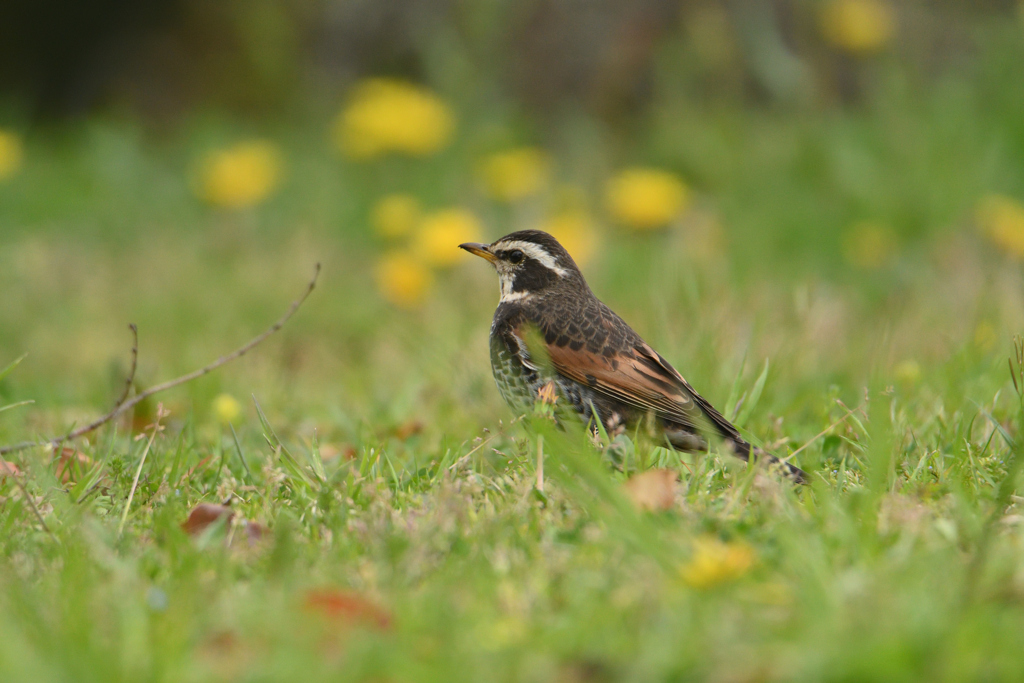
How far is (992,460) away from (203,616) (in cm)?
267

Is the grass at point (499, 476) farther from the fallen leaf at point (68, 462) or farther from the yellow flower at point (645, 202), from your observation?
the yellow flower at point (645, 202)

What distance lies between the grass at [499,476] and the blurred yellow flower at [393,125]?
987 millimetres

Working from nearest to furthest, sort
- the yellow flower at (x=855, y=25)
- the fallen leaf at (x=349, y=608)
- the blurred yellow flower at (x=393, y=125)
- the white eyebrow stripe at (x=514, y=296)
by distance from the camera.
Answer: the fallen leaf at (x=349, y=608) → the white eyebrow stripe at (x=514, y=296) → the blurred yellow flower at (x=393, y=125) → the yellow flower at (x=855, y=25)

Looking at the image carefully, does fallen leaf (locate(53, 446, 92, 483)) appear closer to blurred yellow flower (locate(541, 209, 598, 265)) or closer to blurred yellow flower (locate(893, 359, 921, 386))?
blurred yellow flower (locate(893, 359, 921, 386))

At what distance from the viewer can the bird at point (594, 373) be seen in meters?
4.29

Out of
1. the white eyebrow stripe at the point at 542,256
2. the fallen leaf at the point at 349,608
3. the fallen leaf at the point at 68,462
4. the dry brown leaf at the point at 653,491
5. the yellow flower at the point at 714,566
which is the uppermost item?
the white eyebrow stripe at the point at 542,256

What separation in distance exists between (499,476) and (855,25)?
8484 millimetres

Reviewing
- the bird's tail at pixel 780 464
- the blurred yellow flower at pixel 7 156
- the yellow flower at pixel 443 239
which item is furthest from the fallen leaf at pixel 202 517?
the blurred yellow flower at pixel 7 156

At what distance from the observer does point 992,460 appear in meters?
3.70

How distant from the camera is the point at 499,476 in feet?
11.8

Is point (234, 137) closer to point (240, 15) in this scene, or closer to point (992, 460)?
point (240, 15)

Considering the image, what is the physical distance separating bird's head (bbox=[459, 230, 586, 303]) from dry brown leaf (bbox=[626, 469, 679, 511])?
2055mm

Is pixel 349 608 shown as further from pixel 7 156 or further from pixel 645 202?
pixel 7 156

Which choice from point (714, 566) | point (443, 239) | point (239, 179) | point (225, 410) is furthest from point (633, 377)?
point (239, 179)
